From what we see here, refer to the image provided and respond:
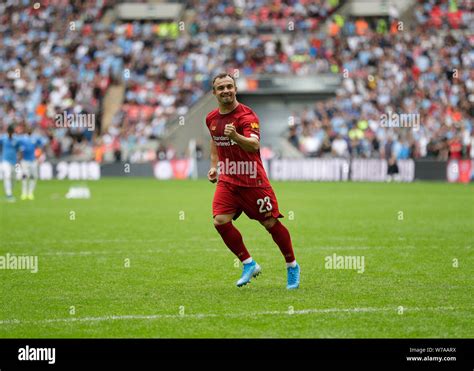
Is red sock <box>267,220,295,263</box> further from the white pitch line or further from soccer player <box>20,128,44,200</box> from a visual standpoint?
soccer player <box>20,128,44,200</box>

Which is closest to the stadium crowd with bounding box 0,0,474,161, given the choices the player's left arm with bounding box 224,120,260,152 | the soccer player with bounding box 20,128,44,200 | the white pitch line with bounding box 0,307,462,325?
the soccer player with bounding box 20,128,44,200

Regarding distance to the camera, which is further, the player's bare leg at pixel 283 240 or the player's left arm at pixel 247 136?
the player's bare leg at pixel 283 240

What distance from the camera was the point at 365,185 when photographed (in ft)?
122

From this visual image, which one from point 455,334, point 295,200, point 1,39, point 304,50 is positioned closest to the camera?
point 455,334

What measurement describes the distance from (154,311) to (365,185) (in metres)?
27.9

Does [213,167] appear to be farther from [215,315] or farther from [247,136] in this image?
[215,315]

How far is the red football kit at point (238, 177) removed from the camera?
11.0 metres

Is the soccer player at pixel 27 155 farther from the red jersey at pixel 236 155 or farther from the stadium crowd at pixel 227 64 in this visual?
the red jersey at pixel 236 155

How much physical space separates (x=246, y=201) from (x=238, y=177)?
0.93 feet

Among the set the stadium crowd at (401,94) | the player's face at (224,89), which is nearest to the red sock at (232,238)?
the player's face at (224,89)

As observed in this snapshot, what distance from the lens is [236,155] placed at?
36.2 ft

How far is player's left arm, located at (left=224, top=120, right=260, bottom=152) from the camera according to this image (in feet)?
33.9
